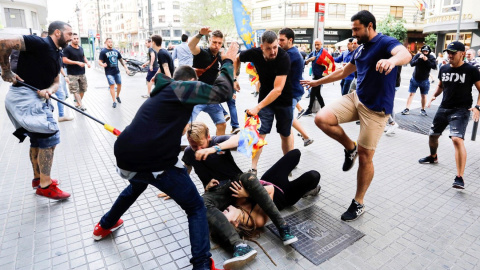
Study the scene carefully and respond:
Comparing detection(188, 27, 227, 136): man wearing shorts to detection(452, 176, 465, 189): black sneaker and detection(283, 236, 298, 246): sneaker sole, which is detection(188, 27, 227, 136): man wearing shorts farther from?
detection(452, 176, 465, 189): black sneaker

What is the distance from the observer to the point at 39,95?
3682 millimetres

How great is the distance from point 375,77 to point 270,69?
4.39 ft

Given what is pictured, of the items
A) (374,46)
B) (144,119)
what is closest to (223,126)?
(374,46)

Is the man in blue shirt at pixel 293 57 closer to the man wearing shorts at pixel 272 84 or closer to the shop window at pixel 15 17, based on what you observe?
the man wearing shorts at pixel 272 84

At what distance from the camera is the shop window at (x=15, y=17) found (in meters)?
30.6

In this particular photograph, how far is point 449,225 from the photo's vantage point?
10.7ft

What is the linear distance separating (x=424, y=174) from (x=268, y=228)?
274 cm

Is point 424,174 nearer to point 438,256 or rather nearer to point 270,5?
point 438,256

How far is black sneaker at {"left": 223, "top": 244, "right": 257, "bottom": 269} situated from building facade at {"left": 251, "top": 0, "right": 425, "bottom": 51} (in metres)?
38.9

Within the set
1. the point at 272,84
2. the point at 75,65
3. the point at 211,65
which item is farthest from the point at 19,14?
the point at 272,84

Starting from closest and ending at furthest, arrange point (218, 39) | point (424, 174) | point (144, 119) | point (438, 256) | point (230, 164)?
point (144, 119) → point (438, 256) → point (230, 164) → point (424, 174) → point (218, 39)

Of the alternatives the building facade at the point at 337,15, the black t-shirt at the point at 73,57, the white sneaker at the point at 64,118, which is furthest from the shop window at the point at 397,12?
the white sneaker at the point at 64,118

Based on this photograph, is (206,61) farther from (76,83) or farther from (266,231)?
(76,83)

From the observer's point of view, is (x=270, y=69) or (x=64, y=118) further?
(x=64, y=118)
